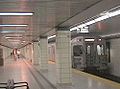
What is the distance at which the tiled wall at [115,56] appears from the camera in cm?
2533

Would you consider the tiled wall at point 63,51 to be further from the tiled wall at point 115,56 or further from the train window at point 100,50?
the train window at point 100,50

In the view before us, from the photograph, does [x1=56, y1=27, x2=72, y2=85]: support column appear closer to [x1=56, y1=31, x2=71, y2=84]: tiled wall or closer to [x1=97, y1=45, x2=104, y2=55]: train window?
[x1=56, y1=31, x2=71, y2=84]: tiled wall

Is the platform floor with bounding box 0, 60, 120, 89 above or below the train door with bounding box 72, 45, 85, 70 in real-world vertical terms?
below

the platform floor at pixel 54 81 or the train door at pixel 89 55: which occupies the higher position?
the train door at pixel 89 55

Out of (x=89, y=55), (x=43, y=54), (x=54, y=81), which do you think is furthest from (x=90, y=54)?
(x=54, y=81)

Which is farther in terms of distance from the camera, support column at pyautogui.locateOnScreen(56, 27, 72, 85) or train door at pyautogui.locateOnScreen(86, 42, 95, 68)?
train door at pyautogui.locateOnScreen(86, 42, 95, 68)

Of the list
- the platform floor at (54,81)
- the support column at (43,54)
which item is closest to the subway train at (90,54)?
the support column at (43,54)

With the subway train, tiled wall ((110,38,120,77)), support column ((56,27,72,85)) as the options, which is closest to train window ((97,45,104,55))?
the subway train

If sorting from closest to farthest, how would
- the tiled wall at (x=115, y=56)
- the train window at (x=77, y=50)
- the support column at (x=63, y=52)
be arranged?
1. the support column at (x=63, y=52)
2. the tiled wall at (x=115, y=56)
3. the train window at (x=77, y=50)

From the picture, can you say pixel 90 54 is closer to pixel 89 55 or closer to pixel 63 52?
pixel 89 55

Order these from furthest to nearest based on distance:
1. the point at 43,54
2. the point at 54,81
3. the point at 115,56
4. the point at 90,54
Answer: the point at 43,54 < the point at 115,56 < the point at 90,54 < the point at 54,81

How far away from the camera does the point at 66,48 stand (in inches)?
630

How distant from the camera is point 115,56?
2602 centimetres

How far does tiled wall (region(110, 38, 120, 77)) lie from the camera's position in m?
25.3
